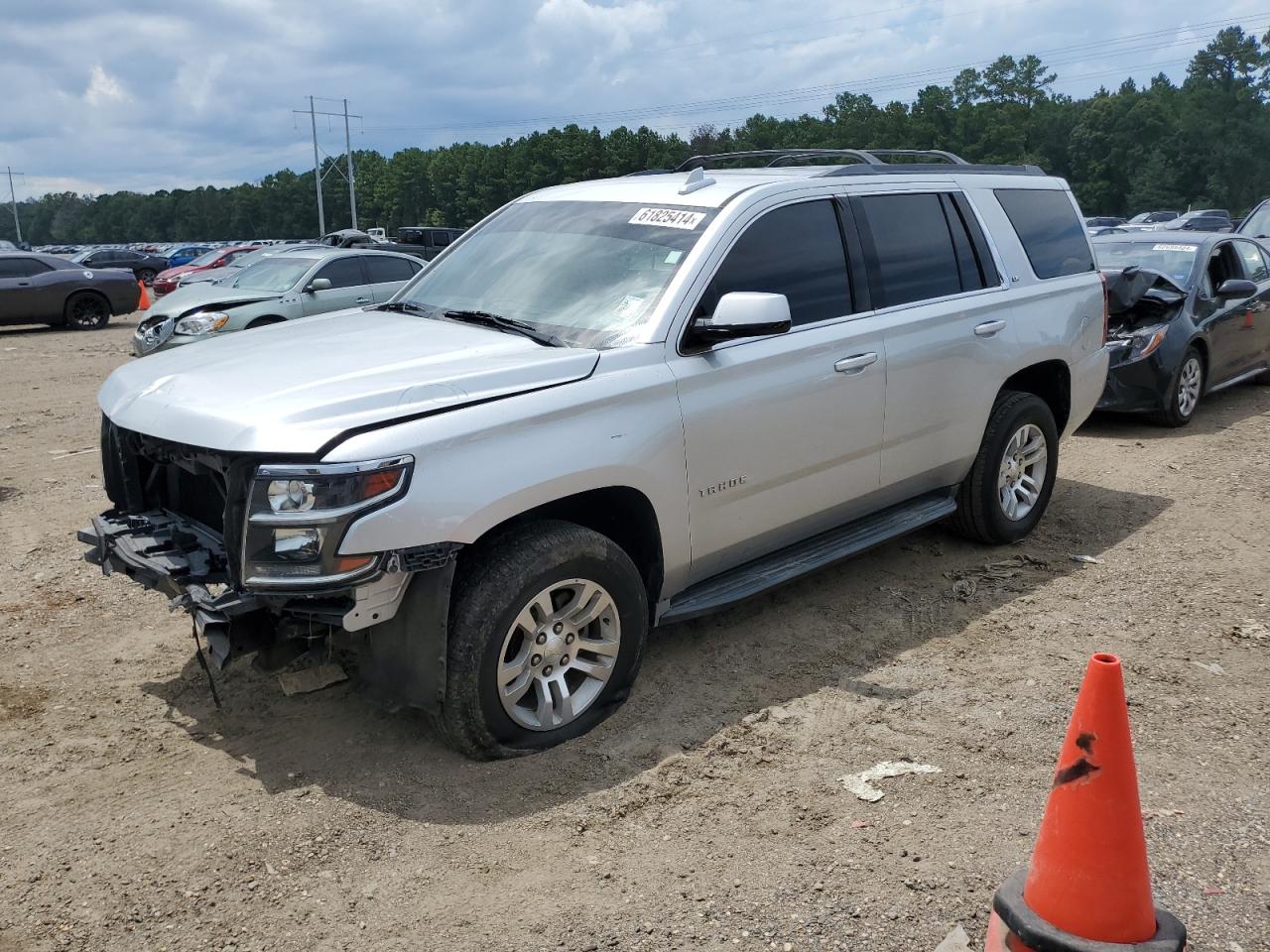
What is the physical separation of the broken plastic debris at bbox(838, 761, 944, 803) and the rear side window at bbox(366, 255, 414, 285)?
12.0m

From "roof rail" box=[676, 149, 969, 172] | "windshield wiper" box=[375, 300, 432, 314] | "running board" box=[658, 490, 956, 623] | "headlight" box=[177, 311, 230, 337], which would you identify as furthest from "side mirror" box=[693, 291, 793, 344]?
"headlight" box=[177, 311, 230, 337]

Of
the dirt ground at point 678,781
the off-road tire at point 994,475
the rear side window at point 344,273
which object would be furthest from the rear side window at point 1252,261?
the rear side window at point 344,273

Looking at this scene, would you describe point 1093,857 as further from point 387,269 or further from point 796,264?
point 387,269

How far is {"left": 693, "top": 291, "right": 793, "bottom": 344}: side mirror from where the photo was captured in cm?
400

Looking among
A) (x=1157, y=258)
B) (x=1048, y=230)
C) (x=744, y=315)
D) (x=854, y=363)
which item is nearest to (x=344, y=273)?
(x=1157, y=258)

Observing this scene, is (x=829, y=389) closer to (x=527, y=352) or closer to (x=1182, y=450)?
(x=527, y=352)

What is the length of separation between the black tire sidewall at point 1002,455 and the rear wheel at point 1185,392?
369cm

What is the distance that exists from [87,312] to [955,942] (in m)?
21.8

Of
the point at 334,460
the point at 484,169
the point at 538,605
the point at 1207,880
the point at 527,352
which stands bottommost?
the point at 1207,880

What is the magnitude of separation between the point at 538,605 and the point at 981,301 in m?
3.07

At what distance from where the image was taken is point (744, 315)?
13.1ft

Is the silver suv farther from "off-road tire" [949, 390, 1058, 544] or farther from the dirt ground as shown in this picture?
the dirt ground

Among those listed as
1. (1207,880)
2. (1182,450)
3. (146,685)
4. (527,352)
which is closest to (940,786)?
(1207,880)

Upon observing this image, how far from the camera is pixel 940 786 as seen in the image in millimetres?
3711
